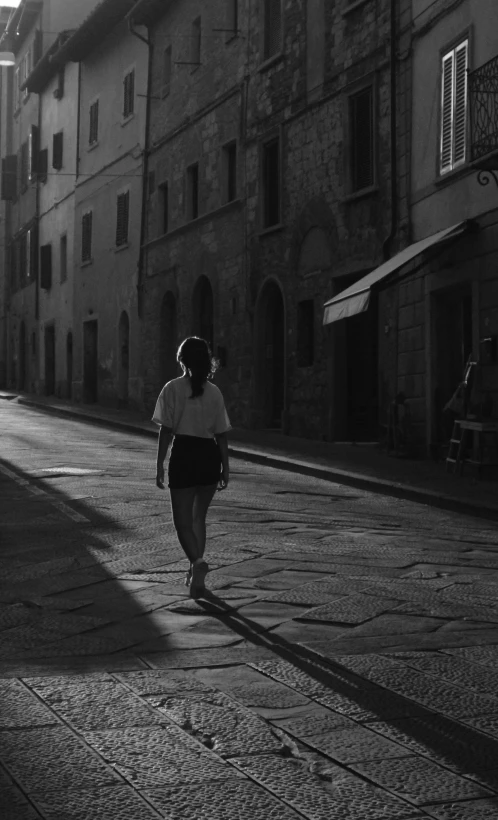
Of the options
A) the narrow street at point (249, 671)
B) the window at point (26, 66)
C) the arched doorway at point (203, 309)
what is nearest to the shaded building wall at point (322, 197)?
the arched doorway at point (203, 309)

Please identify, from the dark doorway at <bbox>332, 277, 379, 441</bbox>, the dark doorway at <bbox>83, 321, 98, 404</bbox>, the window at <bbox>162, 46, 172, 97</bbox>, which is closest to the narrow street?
the dark doorway at <bbox>332, 277, 379, 441</bbox>

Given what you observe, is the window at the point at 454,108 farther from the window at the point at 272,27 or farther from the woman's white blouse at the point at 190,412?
the woman's white blouse at the point at 190,412

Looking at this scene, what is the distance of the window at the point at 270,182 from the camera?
23.9m

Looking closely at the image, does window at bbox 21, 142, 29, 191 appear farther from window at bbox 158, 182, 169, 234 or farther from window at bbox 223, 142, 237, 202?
window at bbox 223, 142, 237, 202

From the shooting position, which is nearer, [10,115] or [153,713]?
[153,713]

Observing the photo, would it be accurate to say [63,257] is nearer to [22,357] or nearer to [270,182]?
[22,357]

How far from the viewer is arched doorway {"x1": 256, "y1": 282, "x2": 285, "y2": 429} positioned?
24.2 metres

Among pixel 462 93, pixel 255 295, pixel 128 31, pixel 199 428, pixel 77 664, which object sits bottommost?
pixel 77 664

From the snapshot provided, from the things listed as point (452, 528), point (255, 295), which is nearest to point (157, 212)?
point (255, 295)

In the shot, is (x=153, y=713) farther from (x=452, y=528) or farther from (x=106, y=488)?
(x=106, y=488)

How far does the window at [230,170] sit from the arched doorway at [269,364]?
301 centimetres

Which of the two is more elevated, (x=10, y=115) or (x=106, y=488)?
(x=10, y=115)

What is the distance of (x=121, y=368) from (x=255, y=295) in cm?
971

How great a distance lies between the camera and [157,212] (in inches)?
1203
